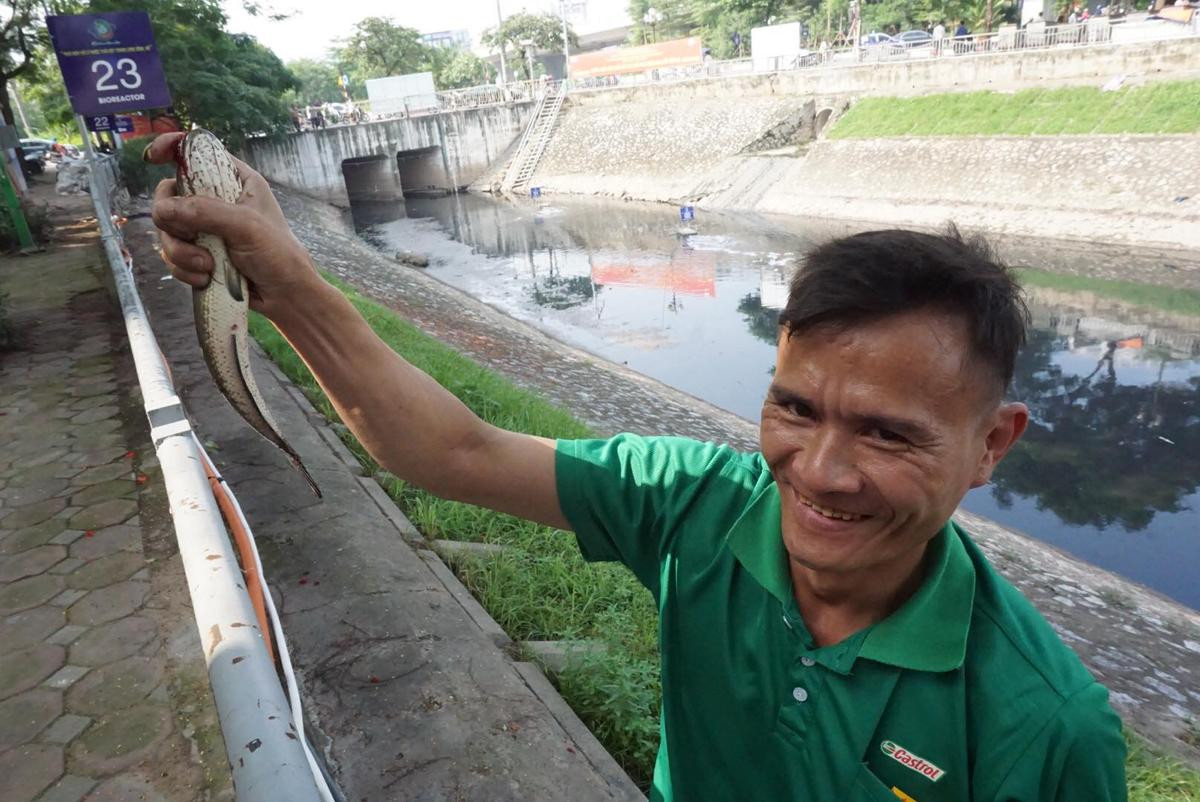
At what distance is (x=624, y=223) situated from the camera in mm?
25406

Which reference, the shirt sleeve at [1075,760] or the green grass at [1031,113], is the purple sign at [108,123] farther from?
the green grass at [1031,113]

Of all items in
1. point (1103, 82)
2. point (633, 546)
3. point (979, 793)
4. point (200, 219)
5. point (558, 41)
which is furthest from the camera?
point (558, 41)

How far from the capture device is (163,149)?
1.42 metres

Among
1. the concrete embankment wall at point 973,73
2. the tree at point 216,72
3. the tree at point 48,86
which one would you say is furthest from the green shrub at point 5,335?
the concrete embankment wall at point 973,73

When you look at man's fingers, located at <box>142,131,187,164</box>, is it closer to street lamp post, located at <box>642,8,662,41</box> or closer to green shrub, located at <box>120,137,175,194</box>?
green shrub, located at <box>120,137,175,194</box>

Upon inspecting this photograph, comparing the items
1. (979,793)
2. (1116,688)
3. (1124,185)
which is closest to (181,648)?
(979,793)

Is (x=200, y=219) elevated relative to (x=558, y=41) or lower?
lower

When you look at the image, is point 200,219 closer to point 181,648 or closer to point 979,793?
point 979,793

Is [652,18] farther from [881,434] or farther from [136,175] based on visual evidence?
[881,434]

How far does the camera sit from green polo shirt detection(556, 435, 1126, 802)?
112 cm

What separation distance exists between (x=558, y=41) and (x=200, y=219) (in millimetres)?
62787

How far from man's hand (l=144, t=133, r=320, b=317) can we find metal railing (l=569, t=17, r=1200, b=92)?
2338 centimetres

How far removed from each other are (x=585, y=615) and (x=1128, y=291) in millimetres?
13771

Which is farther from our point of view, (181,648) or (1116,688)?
(1116,688)
